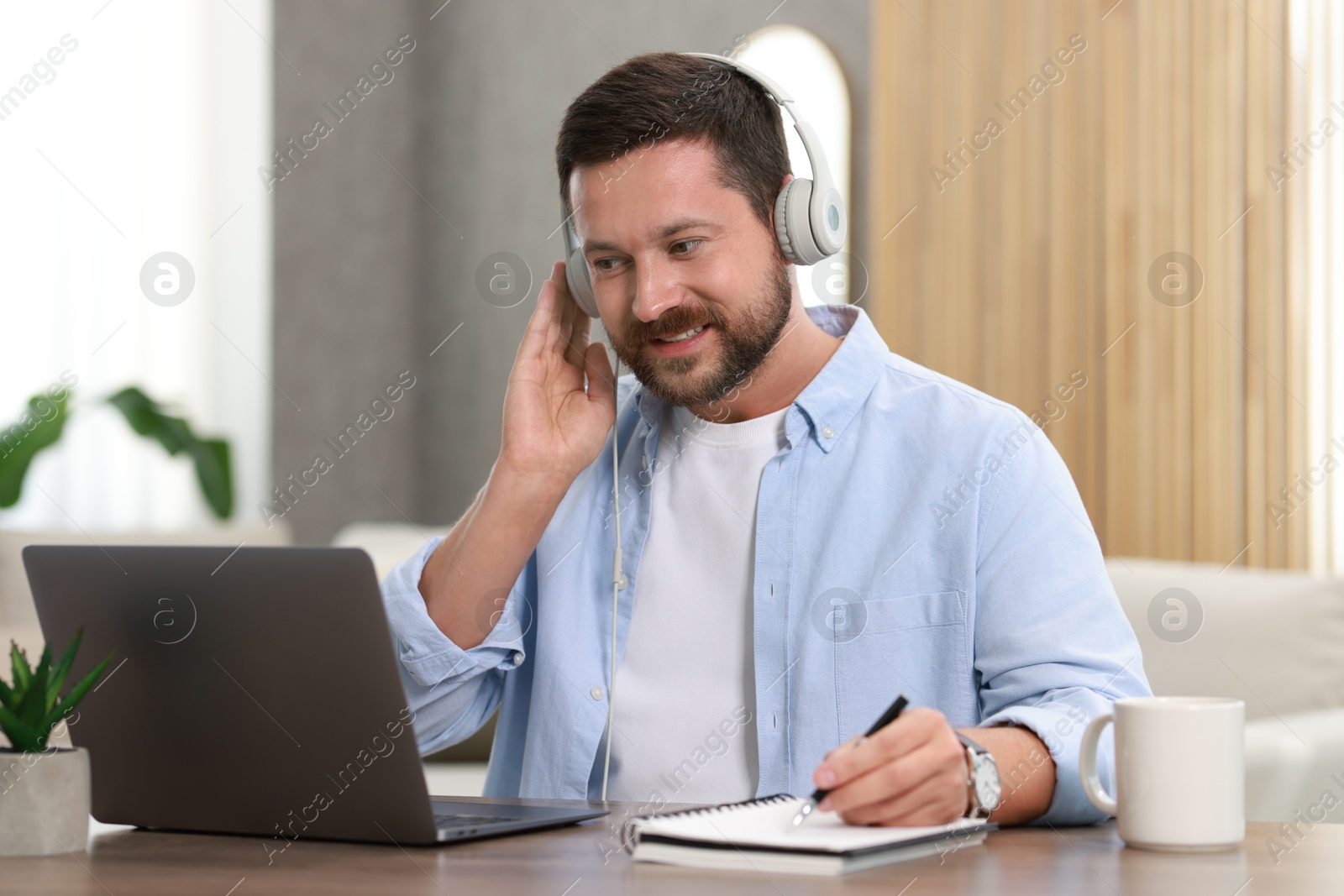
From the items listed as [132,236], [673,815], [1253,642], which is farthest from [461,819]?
[132,236]

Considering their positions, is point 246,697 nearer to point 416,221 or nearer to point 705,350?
point 705,350

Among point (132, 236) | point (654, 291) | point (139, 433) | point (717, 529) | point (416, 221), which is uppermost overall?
point (416, 221)

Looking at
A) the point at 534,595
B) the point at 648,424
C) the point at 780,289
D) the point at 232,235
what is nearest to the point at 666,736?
the point at 534,595

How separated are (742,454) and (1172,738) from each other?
0.66 m

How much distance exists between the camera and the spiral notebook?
0.76 metres

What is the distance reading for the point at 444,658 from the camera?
1270 mm

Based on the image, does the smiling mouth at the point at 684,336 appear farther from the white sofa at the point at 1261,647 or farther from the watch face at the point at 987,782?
the white sofa at the point at 1261,647

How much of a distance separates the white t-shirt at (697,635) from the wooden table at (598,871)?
0.41 metres

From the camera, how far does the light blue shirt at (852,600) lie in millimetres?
1174

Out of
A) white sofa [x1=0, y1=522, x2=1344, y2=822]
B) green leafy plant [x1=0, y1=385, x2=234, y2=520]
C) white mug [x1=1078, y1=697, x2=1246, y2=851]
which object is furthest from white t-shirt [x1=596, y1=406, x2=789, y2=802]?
green leafy plant [x1=0, y1=385, x2=234, y2=520]

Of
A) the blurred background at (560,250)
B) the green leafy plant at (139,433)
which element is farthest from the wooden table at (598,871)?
the green leafy plant at (139,433)

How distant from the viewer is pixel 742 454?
1412 millimetres

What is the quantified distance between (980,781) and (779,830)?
157 millimetres

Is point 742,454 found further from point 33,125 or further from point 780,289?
point 33,125
